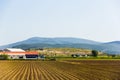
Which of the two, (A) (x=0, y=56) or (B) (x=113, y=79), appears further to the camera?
(A) (x=0, y=56)

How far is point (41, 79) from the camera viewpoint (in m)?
32.0

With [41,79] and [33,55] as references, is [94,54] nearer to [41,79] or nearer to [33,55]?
[33,55]

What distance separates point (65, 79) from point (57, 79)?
33.5 inches

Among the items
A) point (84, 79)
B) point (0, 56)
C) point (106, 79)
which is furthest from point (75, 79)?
point (0, 56)

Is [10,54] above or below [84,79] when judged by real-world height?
above

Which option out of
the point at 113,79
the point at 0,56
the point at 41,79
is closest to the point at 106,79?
the point at 113,79

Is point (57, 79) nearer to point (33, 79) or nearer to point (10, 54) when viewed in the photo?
point (33, 79)

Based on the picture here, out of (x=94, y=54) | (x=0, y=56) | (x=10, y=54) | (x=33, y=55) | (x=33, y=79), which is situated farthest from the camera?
(x=94, y=54)

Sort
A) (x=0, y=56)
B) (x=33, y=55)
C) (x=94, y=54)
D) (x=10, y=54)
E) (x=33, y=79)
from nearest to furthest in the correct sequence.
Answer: (x=33, y=79) → (x=0, y=56) → (x=10, y=54) → (x=33, y=55) → (x=94, y=54)

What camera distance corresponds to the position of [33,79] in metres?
31.7

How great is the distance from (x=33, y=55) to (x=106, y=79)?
459 ft

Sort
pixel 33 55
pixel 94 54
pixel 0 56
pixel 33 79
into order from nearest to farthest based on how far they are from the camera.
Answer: pixel 33 79 → pixel 0 56 → pixel 33 55 → pixel 94 54

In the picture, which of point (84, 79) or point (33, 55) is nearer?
point (84, 79)

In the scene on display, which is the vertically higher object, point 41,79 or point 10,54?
point 10,54
